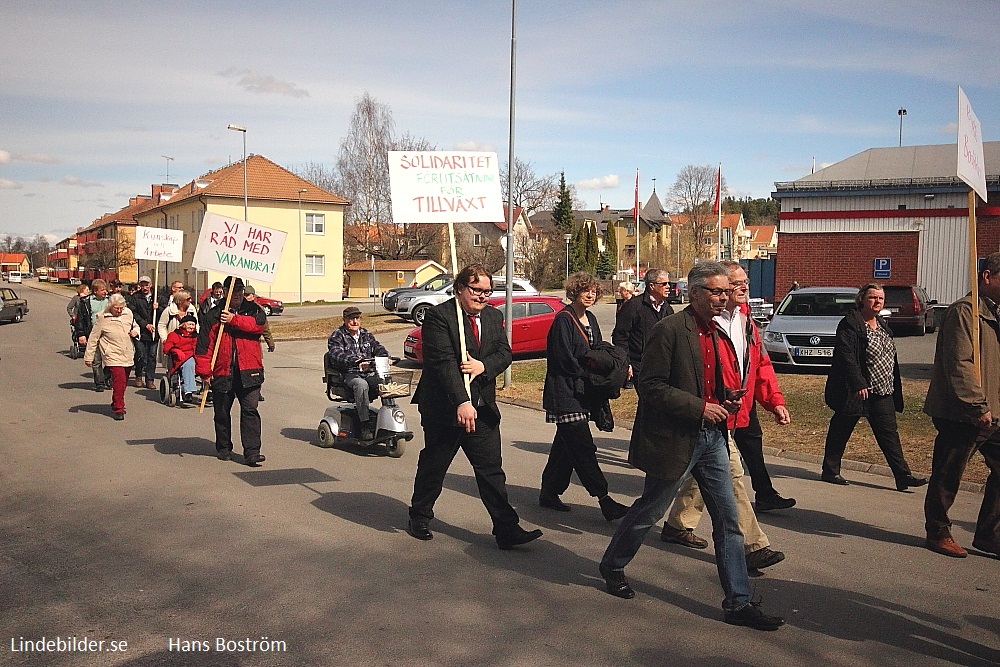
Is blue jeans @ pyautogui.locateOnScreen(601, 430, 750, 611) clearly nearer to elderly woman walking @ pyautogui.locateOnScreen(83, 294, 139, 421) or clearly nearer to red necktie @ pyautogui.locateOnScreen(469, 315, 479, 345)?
red necktie @ pyautogui.locateOnScreen(469, 315, 479, 345)

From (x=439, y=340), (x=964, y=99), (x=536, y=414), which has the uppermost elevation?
(x=964, y=99)

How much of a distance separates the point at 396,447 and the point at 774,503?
420 cm

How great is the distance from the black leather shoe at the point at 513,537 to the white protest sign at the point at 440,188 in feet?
10.1

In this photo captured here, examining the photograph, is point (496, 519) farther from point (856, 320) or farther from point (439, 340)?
point (856, 320)

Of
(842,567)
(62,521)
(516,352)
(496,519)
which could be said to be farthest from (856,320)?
(516,352)

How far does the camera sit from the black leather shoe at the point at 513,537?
235 inches

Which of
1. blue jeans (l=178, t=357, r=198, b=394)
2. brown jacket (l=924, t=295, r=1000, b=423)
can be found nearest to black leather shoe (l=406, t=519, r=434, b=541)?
brown jacket (l=924, t=295, r=1000, b=423)

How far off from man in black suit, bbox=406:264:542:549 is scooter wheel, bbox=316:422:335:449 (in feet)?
12.3

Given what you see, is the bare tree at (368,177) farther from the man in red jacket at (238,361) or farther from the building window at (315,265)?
the man in red jacket at (238,361)

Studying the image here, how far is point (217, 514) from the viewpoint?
694 cm

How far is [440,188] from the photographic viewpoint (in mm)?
8180

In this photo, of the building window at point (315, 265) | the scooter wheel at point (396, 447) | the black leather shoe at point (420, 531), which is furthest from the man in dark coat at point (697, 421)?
the building window at point (315, 265)

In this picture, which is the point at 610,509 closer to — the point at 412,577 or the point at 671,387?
the point at 412,577

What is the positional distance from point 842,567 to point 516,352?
14822 millimetres
